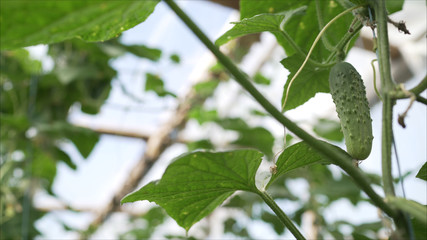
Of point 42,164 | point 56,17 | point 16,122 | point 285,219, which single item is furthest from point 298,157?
point 42,164

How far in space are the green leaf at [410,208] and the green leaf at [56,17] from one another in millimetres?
307

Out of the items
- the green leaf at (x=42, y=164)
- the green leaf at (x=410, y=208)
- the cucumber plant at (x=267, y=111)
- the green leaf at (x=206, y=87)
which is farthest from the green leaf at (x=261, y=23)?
the green leaf at (x=206, y=87)

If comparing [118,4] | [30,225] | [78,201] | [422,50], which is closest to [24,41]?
[118,4]

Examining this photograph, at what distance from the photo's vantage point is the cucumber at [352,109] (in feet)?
1.68

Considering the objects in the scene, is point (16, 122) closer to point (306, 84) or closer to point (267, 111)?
point (306, 84)

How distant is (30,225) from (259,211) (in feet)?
3.32

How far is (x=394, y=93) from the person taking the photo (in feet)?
1.51

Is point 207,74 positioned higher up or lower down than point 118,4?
higher up

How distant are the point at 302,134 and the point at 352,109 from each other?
0.39ft

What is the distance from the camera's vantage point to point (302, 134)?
0.45 m

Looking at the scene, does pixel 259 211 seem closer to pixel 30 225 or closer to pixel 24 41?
pixel 30 225

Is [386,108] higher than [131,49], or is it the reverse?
[131,49]

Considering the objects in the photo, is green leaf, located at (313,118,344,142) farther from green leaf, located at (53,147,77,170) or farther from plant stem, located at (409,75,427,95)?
plant stem, located at (409,75,427,95)

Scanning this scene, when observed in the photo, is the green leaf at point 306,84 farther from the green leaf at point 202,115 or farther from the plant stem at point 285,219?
the green leaf at point 202,115
